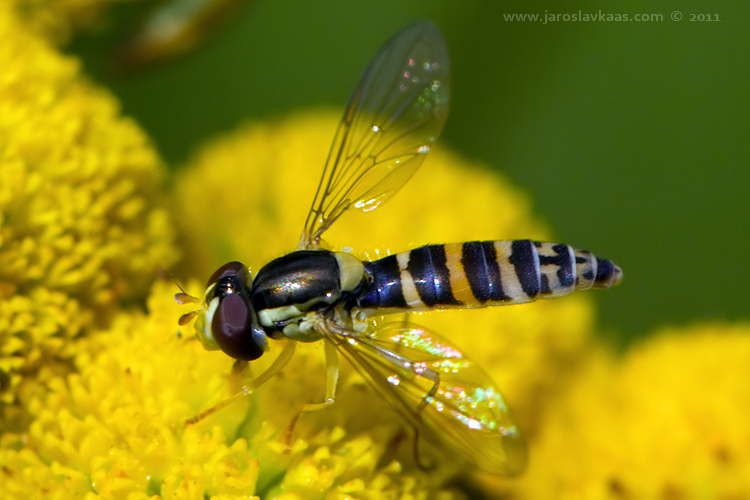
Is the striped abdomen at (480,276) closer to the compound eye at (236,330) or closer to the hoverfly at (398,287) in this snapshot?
the hoverfly at (398,287)

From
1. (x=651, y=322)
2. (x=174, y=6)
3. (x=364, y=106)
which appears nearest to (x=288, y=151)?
(x=174, y=6)

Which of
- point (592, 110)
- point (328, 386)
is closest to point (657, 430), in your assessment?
point (328, 386)

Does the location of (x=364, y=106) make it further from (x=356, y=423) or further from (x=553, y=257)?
(x=356, y=423)

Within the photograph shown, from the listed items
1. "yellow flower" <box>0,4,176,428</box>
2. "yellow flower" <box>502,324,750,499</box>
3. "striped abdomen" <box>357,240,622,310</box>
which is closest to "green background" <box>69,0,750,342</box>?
"yellow flower" <box>502,324,750,499</box>

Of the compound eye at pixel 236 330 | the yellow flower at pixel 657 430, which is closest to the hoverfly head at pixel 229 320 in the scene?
the compound eye at pixel 236 330

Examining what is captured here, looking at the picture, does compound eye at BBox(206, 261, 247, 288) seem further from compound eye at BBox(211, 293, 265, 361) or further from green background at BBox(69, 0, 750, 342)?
green background at BBox(69, 0, 750, 342)
